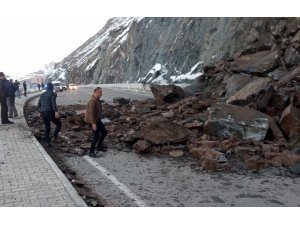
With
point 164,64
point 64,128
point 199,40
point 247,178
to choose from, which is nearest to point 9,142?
point 64,128

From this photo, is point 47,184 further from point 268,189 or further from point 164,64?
point 164,64

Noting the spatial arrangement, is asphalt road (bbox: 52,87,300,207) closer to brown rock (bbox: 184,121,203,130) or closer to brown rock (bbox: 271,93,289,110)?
brown rock (bbox: 184,121,203,130)

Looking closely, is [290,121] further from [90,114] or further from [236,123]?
[90,114]

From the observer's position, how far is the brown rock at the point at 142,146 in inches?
349

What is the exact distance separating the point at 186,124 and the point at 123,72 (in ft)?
152

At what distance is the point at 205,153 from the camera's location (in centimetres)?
827

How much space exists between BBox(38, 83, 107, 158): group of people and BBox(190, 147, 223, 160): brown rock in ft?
7.21

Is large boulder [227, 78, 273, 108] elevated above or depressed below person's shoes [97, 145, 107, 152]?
above

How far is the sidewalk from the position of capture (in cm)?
548

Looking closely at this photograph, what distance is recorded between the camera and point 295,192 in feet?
21.1

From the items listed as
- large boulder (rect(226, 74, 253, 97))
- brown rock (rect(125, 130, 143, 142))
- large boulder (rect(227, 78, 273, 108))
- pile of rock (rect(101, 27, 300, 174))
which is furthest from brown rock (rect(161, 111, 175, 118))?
brown rock (rect(125, 130, 143, 142))

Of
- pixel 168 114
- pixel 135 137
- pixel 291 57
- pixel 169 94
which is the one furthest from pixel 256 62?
pixel 135 137

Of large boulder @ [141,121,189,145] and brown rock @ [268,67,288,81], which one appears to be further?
brown rock @ [268,67,288,81]

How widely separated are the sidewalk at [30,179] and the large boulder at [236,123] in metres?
4.26
